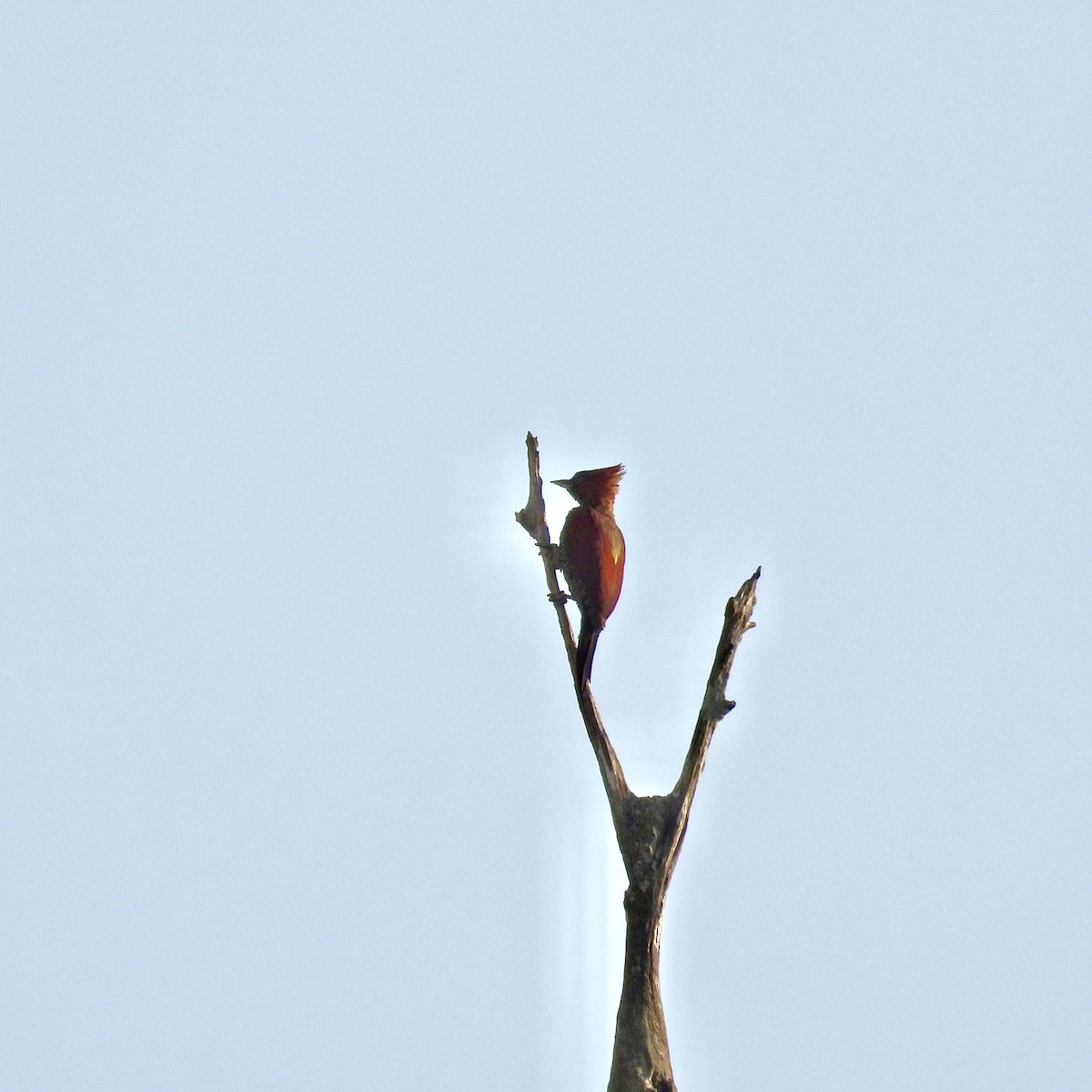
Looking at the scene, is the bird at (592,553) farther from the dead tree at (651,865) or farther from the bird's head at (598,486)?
the dead tree at (651,865)

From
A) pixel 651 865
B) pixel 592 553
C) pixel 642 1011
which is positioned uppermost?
pixel 592 553

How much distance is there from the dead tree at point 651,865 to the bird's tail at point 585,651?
70 cm

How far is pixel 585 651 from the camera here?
11.4 meters

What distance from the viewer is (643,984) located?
10750mm

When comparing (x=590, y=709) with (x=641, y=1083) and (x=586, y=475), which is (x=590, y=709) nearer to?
(x=586, y=475)

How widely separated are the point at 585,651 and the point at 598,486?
45.8 inches

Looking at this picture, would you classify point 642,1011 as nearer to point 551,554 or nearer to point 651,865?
point 651,865

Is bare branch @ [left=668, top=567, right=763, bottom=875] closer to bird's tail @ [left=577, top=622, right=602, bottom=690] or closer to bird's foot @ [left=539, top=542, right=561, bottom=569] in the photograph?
bird's tail @ [left=577, top=622, right=602, bottom=690]

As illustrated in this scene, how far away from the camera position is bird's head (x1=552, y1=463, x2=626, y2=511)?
37.3 ft

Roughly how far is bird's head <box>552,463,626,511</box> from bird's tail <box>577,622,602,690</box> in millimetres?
866

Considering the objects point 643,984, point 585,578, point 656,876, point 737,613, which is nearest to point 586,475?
point 585,578

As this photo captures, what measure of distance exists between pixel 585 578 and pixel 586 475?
74 cm

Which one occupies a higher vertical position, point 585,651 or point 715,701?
point 585,651

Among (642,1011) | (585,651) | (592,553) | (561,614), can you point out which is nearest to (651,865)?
(642,1011)
